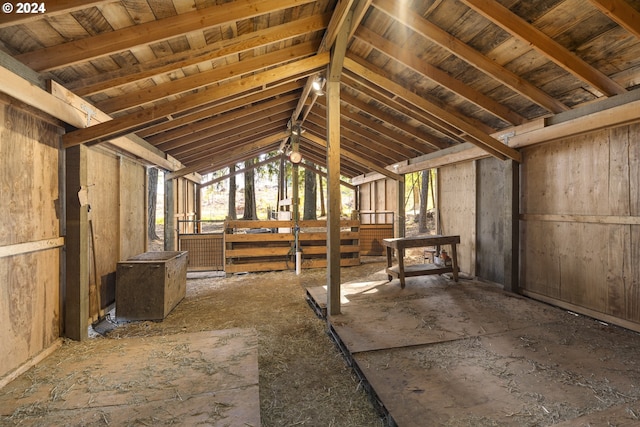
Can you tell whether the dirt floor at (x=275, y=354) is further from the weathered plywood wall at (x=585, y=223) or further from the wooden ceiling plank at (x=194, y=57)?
the weathered plywood wall at (x=585, y=223)

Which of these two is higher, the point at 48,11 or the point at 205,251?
the point at 48,11

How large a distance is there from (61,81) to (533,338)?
210 inches

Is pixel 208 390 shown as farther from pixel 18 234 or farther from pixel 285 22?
pixel 285 22

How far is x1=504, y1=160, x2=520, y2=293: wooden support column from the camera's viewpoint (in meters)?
4.81

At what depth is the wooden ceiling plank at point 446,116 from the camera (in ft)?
13.4

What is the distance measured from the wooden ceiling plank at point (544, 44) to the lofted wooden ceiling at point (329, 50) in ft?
0.04

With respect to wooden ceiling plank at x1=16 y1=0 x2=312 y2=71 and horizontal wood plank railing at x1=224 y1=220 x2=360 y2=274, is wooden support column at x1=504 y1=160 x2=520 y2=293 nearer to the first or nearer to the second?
horizontal wood plank railing at x1=224 y1=220 x2=360 y2=274

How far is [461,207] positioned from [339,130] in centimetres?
376

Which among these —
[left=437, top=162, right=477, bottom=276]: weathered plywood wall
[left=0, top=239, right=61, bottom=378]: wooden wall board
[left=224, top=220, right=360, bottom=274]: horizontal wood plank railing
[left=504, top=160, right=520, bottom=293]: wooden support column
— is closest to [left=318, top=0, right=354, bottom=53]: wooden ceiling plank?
[left=504, top=160, right=520, bottom=293]: wooden support column

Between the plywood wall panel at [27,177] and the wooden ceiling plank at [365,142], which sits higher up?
the wooden ceiling plank at [365,142]

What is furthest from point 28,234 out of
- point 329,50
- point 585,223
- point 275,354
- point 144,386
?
point 585,223

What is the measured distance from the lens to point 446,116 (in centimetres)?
442

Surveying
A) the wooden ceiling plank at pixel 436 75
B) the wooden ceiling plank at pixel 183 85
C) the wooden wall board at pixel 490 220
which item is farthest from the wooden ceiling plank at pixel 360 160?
the wooden ceiling plank at pixel 183 85

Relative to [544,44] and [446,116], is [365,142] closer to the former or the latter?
[446,116]
